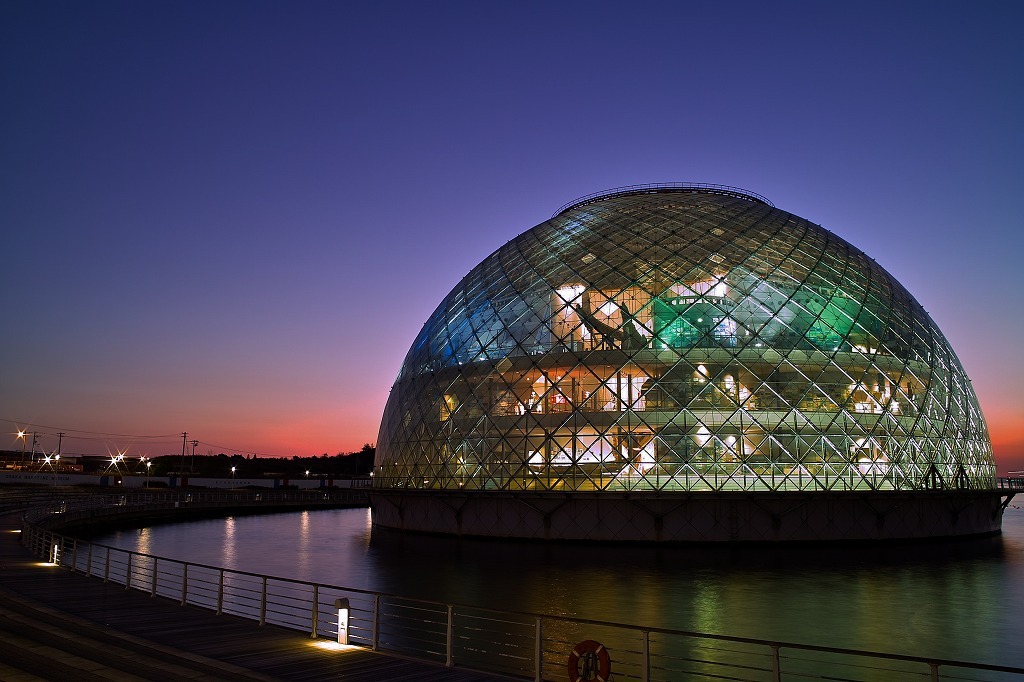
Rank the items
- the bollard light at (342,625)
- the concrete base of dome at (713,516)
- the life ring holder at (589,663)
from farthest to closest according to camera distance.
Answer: the concrete base of dome at (713,516) → the bollard light at (342,625) → the life ring holder at (589,663)

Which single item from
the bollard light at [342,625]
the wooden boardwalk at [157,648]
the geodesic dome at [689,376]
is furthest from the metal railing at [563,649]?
the geodesic dome at [689,376]

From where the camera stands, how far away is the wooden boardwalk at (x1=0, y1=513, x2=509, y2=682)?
11453 millimetres

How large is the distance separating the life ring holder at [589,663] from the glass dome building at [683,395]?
24.4 meters

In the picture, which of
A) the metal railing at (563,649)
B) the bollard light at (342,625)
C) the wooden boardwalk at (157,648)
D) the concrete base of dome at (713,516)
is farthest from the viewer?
the concrete base of dome at (713,516)

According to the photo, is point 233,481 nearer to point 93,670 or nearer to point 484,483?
point 484,483

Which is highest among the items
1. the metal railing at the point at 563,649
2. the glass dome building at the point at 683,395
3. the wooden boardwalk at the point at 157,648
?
the glass dome building at the point at 683,395

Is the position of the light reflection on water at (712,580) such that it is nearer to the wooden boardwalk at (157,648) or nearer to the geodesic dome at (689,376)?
the geodesic dome at (689,376)

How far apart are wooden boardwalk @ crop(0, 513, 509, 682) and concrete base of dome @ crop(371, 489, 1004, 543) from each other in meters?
21.4

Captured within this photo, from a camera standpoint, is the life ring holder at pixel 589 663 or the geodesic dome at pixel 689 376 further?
the geodesic dome at pixel 689 376

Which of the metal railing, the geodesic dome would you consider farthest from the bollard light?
the geodesic dome

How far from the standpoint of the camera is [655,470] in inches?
1417

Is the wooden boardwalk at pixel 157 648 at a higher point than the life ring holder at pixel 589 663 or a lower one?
lower

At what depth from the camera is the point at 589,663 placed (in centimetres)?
1074

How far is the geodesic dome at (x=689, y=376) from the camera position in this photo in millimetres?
36438
